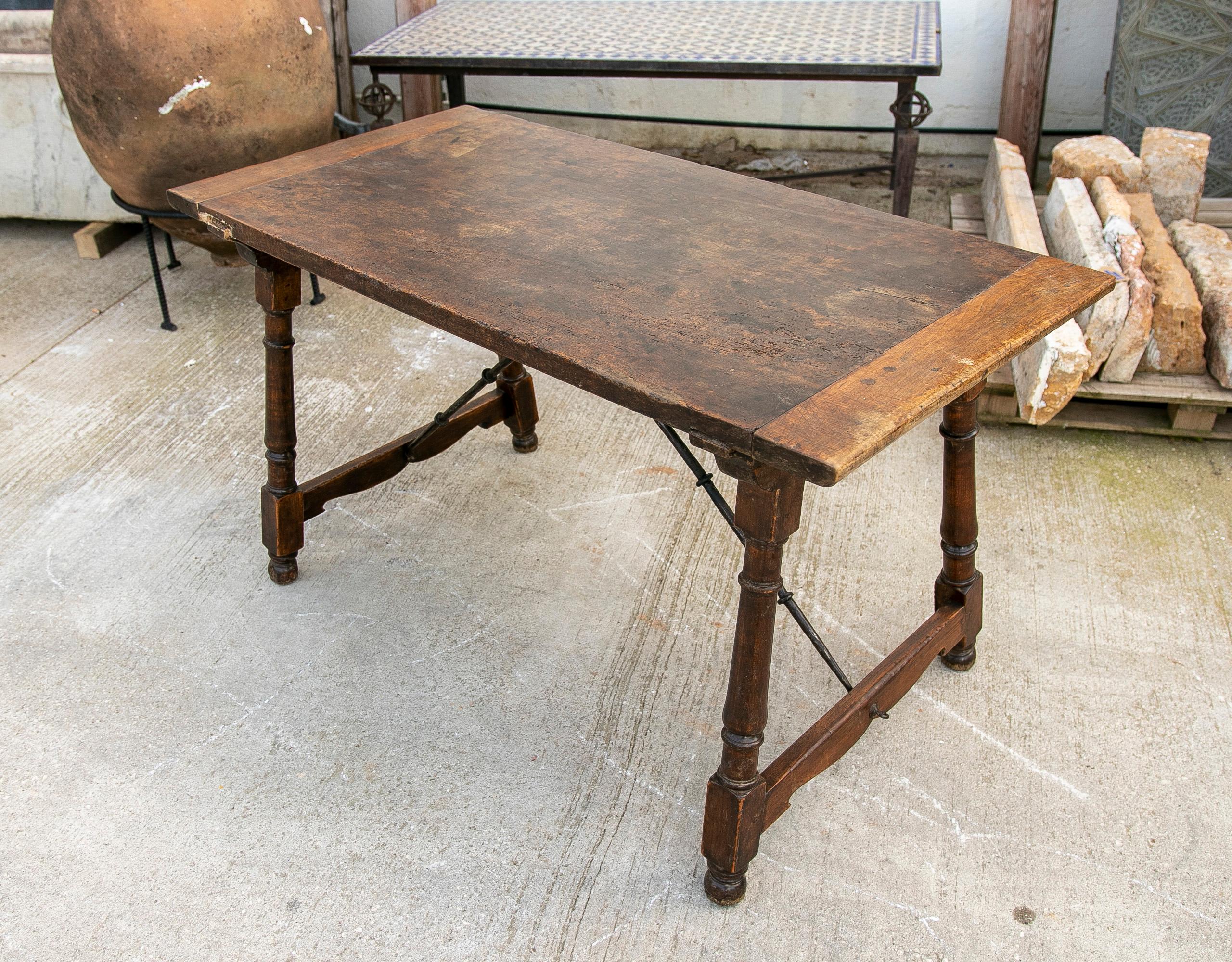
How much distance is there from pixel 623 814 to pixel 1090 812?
0.86m

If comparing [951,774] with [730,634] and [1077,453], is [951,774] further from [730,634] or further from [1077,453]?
[1077,453]

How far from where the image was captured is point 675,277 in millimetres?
1938

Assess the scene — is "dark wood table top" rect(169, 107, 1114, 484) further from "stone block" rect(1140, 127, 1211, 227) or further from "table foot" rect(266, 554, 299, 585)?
"stone block" rect(1140, 127, 1211, 227)

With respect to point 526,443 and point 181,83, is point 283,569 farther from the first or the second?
point 181,83

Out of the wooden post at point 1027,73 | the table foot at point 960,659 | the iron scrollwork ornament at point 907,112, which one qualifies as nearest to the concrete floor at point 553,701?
the table foot at point 960,659

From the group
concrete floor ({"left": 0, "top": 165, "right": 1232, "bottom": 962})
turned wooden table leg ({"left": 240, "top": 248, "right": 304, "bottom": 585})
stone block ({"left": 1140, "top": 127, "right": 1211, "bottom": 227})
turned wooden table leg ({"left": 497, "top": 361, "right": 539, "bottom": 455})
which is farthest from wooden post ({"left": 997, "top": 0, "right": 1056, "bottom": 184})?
turned wooden table leg ({"left": 240, "top": 248, "right": 304, "bottom": 585})

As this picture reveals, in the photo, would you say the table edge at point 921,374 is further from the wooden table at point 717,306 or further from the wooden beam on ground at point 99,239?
the wooden beam on ground at point 99,239

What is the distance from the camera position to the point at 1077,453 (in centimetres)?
303

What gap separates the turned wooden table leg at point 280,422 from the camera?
7.80 ft

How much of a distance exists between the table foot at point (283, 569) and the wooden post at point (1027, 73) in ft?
9.23

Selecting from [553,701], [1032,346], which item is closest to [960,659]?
[553,701]

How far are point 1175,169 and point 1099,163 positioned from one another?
0.72ft

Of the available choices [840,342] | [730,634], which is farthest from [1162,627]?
[840,342]

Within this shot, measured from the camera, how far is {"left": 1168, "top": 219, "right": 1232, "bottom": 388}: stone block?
2.89 m
